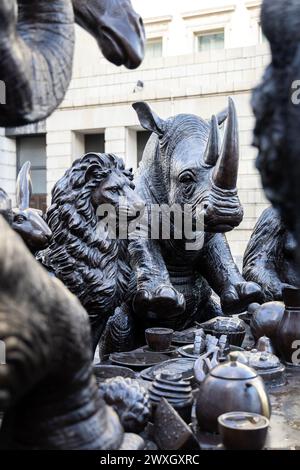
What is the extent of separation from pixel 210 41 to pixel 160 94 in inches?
188

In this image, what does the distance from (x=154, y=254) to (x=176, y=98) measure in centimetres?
946

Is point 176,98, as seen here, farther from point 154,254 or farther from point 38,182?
point 154,254

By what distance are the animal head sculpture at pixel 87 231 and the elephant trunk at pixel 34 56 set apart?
130 centimetres

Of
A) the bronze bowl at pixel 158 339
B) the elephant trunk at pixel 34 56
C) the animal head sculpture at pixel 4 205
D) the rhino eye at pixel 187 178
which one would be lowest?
the bronze bowl at pixel 158 339

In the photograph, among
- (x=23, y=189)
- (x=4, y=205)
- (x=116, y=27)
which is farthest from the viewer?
(x=23, y=189)

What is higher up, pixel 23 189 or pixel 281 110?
pixel 281 110

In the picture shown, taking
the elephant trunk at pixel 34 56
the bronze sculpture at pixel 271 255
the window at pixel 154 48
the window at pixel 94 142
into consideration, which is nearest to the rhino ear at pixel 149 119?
the bronze sculpture at pixel 271 255

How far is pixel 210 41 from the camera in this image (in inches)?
635

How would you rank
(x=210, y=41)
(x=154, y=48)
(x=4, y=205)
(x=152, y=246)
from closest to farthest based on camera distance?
(x=4, y=205) < (x=152, y=246) < (x=210, y=41) < (x=154, y=48)

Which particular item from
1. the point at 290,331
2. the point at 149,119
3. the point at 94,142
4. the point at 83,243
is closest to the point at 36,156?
the point at 94,142

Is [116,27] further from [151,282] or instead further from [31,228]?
[151,282]

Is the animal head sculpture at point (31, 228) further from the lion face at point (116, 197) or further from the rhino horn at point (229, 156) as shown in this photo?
the rhino horn at point (229, 156)

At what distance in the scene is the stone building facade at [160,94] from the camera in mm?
11695

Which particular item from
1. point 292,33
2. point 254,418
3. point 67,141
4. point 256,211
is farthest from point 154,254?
point 67,141
